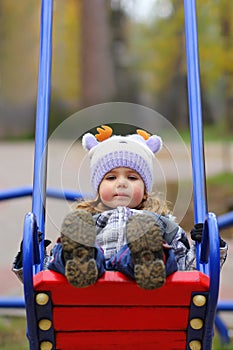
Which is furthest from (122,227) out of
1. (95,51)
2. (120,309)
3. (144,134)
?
(95,51)

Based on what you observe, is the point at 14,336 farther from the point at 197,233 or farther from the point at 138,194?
the point at 197,233

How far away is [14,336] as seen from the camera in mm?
4863

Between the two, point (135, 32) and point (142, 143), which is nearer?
point (142, 143)

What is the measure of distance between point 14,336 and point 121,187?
7.97ft

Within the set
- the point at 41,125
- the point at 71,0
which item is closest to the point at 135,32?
the point at 71,0

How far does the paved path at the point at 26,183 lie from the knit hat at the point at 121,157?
0.06m

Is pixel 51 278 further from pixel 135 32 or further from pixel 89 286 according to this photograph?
pixel 135 32

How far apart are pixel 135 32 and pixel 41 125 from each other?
120 ft

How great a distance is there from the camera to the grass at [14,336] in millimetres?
4660

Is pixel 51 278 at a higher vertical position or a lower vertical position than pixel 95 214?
lower

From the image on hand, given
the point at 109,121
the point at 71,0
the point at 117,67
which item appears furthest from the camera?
the point at 117,67

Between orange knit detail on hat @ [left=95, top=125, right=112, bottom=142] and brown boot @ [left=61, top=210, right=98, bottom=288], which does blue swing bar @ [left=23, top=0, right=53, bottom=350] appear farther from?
orange knit detail on hat @ [left=95, top=125, right=112, bottom=142]

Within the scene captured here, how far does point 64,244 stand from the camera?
2209 mm

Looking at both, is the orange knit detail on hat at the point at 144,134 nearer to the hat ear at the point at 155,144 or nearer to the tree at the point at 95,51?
the hat ear at the point at 155,144
